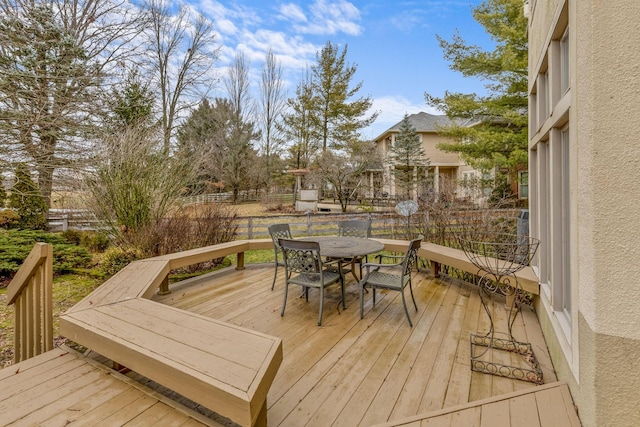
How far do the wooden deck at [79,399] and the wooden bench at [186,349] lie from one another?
15cm

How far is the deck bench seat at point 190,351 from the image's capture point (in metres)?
1.48

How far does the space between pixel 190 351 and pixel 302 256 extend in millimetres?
1762

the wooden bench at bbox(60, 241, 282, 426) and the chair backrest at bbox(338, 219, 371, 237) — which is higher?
the chair backrest at bbox(338, 219, 371, 237)

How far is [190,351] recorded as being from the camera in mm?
1829

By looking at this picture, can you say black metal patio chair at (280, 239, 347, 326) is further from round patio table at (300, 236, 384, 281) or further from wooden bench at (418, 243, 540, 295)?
wooden bench at (418, 243, 540, 295)

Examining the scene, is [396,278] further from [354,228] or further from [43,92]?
[43,92]

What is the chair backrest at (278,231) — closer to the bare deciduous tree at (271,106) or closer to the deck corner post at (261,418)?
the deck corner post at (261,418)

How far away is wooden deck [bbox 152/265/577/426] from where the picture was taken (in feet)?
6.80

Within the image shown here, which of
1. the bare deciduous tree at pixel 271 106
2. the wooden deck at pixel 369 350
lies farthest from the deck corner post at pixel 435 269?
the bare deciduous tree at pixel 271 106

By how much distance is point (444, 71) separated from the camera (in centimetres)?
1151

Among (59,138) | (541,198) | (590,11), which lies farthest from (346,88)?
(590,11)

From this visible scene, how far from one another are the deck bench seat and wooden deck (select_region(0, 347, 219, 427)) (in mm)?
152

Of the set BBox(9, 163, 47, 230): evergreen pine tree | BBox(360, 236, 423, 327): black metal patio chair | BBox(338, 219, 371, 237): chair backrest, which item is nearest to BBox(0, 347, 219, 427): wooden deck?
BBox(360, 236, 423, 327): black metal patio chair

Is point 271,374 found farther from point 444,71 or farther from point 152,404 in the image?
point 444,71
